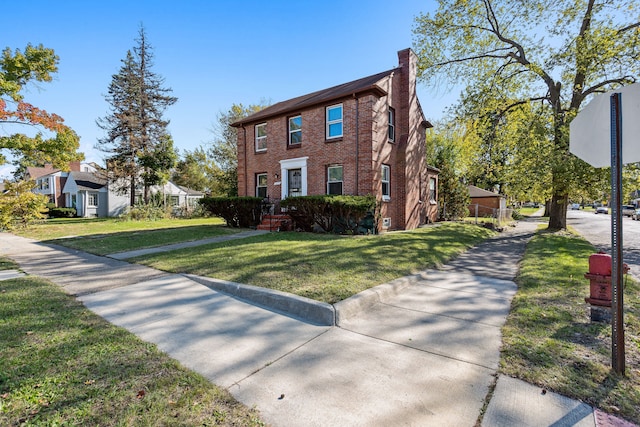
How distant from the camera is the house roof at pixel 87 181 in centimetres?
3019

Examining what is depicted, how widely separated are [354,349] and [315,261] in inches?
142

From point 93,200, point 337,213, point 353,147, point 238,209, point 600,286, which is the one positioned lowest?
point 600,286

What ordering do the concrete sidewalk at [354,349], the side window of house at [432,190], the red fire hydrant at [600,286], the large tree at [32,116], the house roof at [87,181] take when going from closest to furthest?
the concrete sidewalk at [354,349]
the red fire hydrant at [600,286]
the large tree at [32,116]
the side window of house at [432,190]
the house roof at [87,181]

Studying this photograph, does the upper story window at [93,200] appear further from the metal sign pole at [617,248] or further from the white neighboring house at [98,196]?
the metal sign pole at [617,248]

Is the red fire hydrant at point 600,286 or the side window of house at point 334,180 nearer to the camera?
the red fire hydrant at point 600,286

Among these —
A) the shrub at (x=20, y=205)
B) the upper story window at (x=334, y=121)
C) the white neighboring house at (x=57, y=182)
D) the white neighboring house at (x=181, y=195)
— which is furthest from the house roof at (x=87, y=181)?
the upper story window at (x=334, y=121)

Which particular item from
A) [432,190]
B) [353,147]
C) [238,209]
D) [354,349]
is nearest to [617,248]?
[354,349]

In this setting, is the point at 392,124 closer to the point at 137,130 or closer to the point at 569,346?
the point at 569,346

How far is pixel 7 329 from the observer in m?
3.46

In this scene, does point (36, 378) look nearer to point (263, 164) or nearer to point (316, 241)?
point (316, 241)

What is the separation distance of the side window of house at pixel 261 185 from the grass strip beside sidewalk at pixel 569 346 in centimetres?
1328

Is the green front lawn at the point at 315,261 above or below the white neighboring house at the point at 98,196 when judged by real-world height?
below

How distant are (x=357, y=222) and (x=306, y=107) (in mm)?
6364

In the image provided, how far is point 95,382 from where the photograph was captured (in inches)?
98.6
